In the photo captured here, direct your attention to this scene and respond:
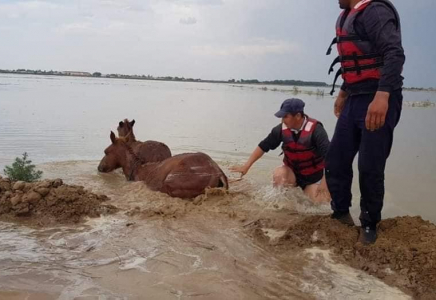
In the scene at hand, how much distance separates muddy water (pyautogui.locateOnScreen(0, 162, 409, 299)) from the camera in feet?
12.3

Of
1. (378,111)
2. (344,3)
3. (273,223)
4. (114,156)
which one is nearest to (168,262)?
(273,223)

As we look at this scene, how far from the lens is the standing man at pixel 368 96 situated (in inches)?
168

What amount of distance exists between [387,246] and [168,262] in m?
2.06

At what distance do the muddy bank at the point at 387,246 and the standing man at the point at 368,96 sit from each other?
190mm

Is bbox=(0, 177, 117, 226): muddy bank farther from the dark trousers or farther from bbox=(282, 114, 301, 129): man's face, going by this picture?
the dark trousers

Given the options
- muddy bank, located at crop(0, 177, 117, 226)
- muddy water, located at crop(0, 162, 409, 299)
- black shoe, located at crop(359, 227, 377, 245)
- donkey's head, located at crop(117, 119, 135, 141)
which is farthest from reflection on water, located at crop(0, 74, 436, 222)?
muddy water, located at crop(0, 162, 409, 299)

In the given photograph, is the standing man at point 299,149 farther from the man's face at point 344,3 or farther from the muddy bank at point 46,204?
the muddy bank at point 46,204

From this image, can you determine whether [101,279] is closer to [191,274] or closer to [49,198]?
[191,274]

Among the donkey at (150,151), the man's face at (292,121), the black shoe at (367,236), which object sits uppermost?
the man's face at (292,121)

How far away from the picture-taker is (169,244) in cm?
488

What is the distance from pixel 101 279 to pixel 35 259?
2.67ft

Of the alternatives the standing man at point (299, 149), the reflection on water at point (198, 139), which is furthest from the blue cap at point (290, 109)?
the reflection on water at point (198, 139)

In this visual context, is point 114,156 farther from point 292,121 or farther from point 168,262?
point 168,262

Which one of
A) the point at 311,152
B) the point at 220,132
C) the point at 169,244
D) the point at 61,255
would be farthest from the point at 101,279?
the point at 220,132
